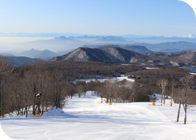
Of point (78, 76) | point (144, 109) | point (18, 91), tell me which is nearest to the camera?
point (18, 91)

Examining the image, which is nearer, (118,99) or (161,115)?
(161,115)

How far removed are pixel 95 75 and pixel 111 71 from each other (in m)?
26.4

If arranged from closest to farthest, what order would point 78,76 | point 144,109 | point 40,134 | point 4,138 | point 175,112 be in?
point 4,138
point 40,134
point 175,112
point 144,109
point 78,76

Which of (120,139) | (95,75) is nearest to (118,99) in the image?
(120,139)

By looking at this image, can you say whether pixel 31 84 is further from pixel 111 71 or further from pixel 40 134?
pixel 111 71

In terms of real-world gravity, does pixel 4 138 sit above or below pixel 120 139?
above

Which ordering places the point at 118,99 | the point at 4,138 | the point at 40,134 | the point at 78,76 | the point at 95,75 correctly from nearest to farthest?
1. the point at 4,138
2. the point at 40,134
3. the point at 118,99
4. the point at 78,76
5. the point at 95,75

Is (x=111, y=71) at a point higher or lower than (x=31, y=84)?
lower

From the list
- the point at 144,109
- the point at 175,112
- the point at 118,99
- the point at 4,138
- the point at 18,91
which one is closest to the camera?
the point at 4,138

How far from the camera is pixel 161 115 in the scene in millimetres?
27266

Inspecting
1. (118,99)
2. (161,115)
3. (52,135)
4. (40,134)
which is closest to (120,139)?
(52,135)

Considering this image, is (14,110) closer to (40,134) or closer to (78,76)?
(40,134)

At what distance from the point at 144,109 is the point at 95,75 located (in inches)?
4906

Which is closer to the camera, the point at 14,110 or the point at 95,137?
the point at 95,137
